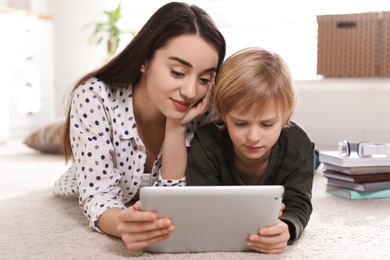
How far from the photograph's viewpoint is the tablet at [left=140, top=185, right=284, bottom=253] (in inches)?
34.5

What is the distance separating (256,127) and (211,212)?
0.27m

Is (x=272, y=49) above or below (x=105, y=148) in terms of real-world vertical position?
above

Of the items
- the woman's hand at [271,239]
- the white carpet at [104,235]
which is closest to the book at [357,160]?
the white carpet at [104,235]

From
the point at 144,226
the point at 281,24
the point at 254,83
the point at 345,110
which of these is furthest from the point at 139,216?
the point at 281,24

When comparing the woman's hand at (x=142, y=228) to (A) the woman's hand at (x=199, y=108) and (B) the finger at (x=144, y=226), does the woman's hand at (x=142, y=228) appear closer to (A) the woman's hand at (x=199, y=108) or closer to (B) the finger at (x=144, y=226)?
(B) the finger at (x=144, y=226)

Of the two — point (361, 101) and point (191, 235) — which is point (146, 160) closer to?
point (191, 235)

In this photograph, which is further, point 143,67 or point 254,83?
point 143,67

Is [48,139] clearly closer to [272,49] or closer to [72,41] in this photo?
[72,41]

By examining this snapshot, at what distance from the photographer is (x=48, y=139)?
2650 mm

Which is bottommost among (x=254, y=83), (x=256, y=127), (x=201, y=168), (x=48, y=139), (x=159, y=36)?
(x=48, y=139)

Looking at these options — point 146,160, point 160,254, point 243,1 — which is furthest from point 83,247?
point 243,1

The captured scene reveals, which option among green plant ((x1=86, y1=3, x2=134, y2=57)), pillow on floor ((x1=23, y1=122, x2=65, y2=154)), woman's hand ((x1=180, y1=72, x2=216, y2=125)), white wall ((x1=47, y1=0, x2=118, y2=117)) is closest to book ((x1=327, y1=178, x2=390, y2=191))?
woman's hand ((x1=180, y1=72, x2=216, y2=125))

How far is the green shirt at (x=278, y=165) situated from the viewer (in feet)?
3.78

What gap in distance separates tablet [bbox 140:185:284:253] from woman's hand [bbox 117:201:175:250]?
0.02 m
